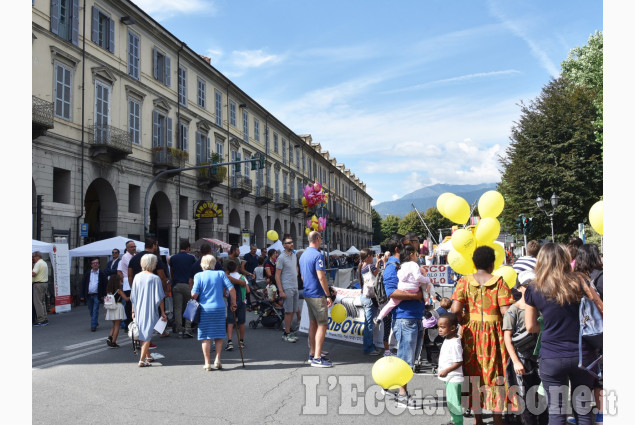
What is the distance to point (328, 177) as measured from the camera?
68.4 metres

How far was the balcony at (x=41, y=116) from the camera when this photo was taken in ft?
59.9

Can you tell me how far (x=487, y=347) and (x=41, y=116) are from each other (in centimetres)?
1862

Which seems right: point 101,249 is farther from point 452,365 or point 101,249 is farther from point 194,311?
point 452,365

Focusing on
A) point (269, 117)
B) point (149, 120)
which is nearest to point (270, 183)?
point (269, 117)

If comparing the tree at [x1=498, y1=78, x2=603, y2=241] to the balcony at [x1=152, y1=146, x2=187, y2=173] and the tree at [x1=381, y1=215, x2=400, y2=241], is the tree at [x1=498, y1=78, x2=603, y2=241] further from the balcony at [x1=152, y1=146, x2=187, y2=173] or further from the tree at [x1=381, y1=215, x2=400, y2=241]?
the tree at [x1=381, y1=215, x2=400, y2=241]

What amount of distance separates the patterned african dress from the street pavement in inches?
32.6

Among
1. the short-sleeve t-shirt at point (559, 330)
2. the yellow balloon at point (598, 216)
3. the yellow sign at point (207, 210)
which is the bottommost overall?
the short-sleeve t-shirt at point (559, 330)

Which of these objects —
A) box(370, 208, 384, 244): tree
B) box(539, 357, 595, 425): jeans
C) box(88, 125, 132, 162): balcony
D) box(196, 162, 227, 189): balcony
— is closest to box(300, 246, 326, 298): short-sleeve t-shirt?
box(539, 357, 595, 425): jeans

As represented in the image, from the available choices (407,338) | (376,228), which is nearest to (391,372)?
(407,338)

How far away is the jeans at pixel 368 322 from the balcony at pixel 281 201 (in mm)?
37890

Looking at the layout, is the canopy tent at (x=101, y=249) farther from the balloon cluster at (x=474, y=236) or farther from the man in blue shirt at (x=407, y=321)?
the man in blue shirt at (x=407, y=321)

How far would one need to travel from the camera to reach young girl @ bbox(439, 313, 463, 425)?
4.52 meters

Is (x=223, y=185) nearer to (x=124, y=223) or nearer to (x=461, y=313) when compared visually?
(x=124, y=223)

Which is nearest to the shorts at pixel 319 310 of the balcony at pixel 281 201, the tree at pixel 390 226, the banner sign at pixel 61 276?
the banner sign at pixel 61 276
